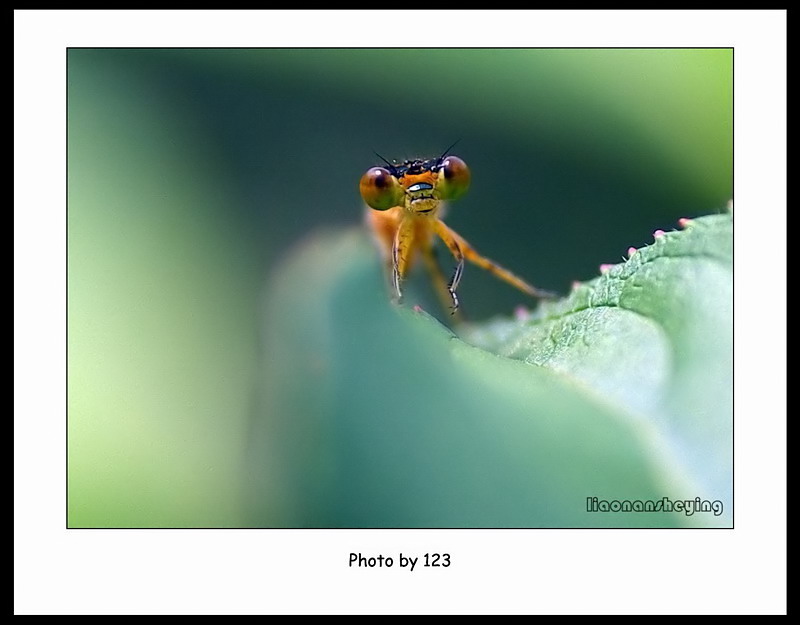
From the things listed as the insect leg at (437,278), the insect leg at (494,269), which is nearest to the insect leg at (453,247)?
the insect leg at (494,269)

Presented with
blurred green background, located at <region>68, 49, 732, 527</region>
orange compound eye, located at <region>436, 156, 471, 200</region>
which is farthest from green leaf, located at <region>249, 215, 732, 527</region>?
orange compound eye, located at <region>436, 156, 471, 200</region>

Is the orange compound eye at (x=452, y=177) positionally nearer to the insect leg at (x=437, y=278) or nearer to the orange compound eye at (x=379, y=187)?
the orange compound eye at (x=379, y=187)

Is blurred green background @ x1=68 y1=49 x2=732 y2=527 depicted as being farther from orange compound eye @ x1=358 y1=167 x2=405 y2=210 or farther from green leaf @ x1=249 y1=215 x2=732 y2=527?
orange compound eye @ x1=358 y1=167 x2=405 y2=210

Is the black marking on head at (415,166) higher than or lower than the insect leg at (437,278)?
higher

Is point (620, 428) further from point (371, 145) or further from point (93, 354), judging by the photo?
point (371, 145)

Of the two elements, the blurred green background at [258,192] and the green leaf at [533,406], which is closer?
the green leaf at [533,406]

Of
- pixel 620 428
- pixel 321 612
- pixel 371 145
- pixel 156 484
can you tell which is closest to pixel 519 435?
pixel 620 428

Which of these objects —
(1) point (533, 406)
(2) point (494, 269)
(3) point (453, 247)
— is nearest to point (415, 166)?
(3) point (453, 247)
